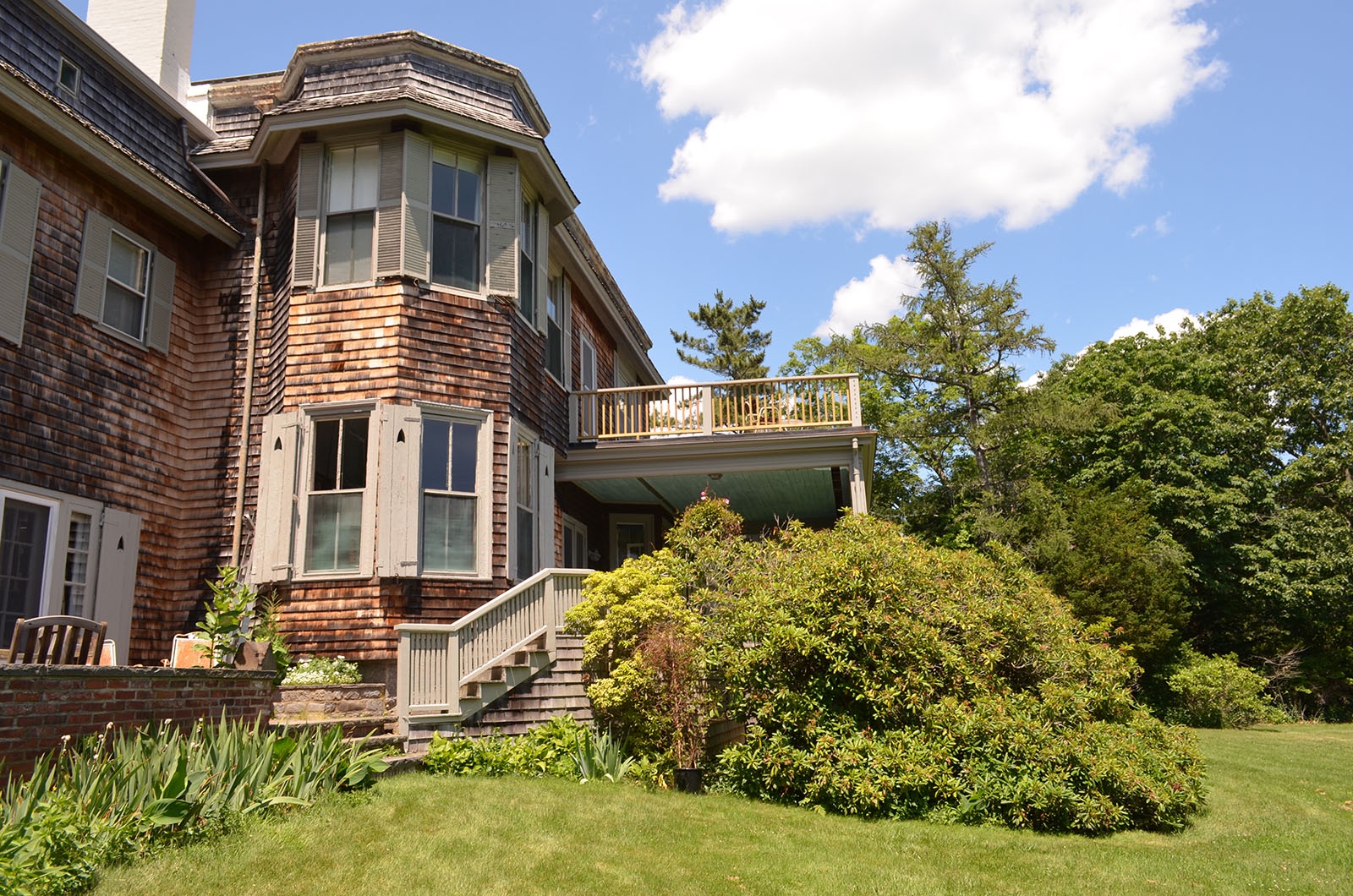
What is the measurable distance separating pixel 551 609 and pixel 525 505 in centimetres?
264

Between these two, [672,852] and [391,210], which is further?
[391,210]

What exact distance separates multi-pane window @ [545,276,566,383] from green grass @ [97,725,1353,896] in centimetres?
723

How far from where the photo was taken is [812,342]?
38938 mm

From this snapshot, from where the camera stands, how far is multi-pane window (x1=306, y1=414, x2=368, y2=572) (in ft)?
35.2

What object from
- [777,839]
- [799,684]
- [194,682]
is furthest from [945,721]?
[194,682]

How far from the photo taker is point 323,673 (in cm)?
980

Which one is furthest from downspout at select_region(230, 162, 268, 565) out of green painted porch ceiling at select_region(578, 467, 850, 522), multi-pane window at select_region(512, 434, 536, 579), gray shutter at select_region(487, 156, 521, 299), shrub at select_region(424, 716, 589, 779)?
green painted porch ceiling at select_region(578, 467, 850, 522)

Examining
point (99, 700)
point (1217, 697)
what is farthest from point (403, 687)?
point (1217, 697)

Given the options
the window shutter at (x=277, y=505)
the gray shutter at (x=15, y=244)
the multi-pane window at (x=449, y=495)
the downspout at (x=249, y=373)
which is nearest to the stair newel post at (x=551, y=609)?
the multi-pane window at (x=449, y=495)

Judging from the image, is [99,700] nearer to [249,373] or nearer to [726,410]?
[249,373]

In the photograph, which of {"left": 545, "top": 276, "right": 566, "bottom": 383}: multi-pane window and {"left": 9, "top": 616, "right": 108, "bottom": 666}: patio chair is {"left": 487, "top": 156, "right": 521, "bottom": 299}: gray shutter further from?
{"left": 9, "top": 616, "right": 108, "bottom": 666}: patio chair

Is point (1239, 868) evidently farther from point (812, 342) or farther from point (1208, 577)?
point (812, 342)

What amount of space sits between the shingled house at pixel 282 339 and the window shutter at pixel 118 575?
0.03 metres

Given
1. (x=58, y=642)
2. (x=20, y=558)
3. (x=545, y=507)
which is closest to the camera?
(x=58, y=642)
